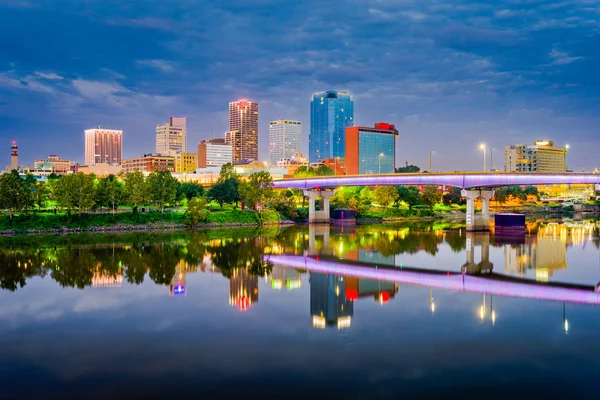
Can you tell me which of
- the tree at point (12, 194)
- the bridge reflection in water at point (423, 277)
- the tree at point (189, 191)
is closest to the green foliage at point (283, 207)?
the tree at point (189, 191)

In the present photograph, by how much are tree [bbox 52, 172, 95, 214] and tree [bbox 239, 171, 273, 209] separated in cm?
2869

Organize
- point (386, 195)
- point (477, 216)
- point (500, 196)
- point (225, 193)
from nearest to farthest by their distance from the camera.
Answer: point (477, 216) → point (225, 193) → point (386, 195) → point (500, 196)

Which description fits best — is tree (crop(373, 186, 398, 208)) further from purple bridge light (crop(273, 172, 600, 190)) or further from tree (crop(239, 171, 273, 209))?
tree (crop(239, 171, 273, 209))

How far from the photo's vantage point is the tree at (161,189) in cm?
8981

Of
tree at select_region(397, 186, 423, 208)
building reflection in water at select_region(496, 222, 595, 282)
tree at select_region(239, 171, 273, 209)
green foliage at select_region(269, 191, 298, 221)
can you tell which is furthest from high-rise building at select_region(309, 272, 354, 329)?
tree at select_region(397, 186, 423, 208)

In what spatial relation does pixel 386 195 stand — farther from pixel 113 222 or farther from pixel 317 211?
pixel 113 222

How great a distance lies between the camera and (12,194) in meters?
74.1

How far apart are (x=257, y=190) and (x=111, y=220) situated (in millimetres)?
27793

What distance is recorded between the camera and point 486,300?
1244 inches

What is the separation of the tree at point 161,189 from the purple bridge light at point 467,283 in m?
47.2

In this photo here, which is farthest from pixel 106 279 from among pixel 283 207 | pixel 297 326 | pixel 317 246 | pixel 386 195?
pixel 386 195

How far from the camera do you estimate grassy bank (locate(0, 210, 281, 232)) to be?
74225mm

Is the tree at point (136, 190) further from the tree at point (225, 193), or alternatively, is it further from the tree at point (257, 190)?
the tree at point (225, 193)

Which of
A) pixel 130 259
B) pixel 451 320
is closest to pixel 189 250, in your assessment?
pixel 130 259
